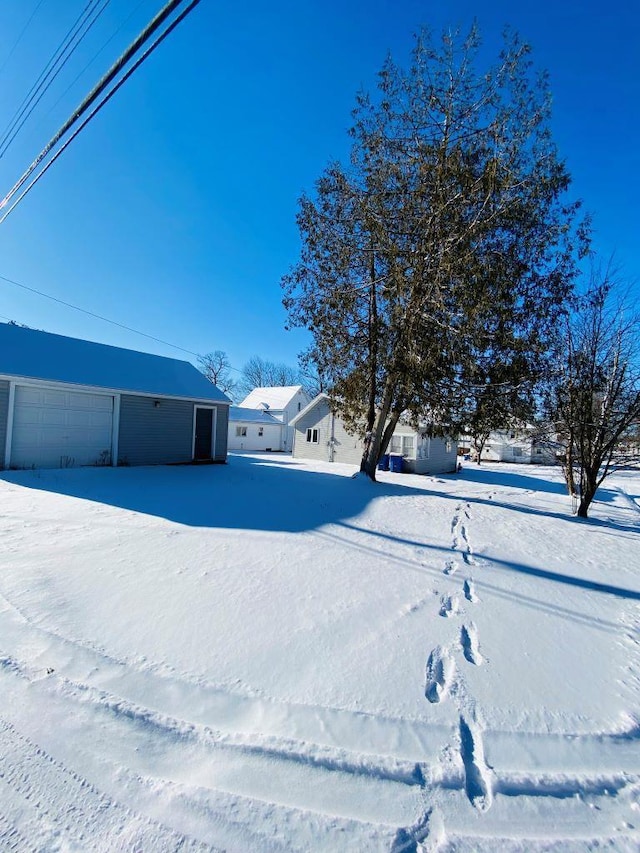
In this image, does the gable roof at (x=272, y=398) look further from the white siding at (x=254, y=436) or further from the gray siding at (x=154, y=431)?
the gray siding at (x=154, y=431)

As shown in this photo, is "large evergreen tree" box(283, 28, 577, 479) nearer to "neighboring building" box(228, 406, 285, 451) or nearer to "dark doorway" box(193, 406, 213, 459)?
"dark doorway" box(193, 406, 213, 459)

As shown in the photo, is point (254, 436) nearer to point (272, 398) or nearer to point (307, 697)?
point (272, 398)

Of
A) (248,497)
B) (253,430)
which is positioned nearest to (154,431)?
(248,497)

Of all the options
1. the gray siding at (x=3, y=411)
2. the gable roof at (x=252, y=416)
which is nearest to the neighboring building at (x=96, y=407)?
the gray siding at (x=3, y=411)

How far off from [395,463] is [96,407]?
12600mm

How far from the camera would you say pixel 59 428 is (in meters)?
11.5

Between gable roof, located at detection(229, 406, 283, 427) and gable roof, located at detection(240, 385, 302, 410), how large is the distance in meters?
1.85

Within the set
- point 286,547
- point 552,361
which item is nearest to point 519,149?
point 552,361

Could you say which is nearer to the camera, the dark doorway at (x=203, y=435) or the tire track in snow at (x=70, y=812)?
the tire track in snow at (x=70, y=812)

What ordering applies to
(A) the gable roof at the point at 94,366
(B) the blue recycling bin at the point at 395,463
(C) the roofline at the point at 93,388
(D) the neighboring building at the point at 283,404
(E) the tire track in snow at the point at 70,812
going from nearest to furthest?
(E) the tire track in snow at the point at 70,812
(C) the roofline at the point at 93,388
(A) the gable roof at the point at 94,366
(B) the blue recycling bin at the point at 395,463
(D) the neighboring building at the point at 283,404

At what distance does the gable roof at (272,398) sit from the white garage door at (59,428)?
21.1m

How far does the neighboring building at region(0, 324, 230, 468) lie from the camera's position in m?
10.9

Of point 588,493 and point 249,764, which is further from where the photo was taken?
point 588,493

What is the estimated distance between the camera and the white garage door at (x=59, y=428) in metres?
10.8
